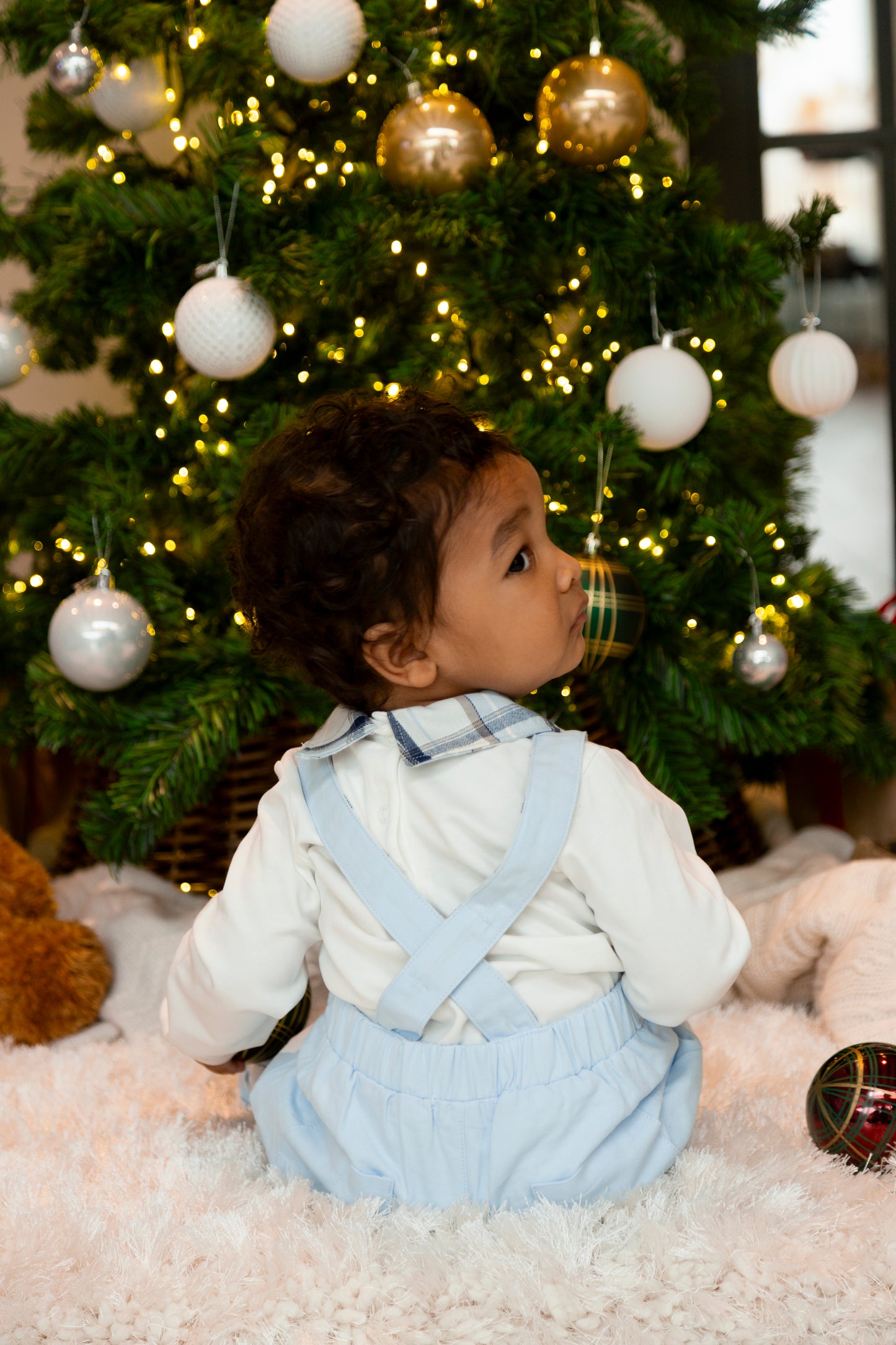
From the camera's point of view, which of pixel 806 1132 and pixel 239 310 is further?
pixel 239 310

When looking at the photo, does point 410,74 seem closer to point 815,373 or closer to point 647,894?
point 815,373

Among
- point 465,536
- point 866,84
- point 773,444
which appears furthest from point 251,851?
point 866,84

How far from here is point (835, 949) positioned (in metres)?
1.16

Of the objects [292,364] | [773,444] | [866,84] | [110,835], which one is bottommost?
[110,835]

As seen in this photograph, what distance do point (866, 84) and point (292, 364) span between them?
1.16m

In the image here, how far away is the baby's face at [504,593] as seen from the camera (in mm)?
785

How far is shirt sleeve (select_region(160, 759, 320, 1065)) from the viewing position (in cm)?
86

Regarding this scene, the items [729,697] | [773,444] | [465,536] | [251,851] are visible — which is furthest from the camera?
[773,444]

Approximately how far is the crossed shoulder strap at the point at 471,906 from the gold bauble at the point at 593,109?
719 mm

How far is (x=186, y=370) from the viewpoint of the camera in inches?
59.7

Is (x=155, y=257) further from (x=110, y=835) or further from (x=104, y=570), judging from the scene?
(x=110, y=835)

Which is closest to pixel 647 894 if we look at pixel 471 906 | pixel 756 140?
pixel 471 906

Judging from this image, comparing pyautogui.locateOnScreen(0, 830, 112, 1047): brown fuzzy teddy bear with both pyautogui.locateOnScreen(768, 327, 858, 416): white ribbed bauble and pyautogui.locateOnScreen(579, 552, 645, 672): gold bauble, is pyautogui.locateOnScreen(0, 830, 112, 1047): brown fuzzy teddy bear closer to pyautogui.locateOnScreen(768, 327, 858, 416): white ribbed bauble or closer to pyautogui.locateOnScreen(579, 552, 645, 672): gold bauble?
pyautogui.locateOnScreen(579, 552, 645, 672): gold bauble

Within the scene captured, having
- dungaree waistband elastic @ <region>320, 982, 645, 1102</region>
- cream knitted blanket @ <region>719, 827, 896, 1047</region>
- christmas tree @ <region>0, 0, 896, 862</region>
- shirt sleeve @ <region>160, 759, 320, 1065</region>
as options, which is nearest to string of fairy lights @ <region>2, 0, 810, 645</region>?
christmas tree @ <region>0, 0, 896, 862</region>
